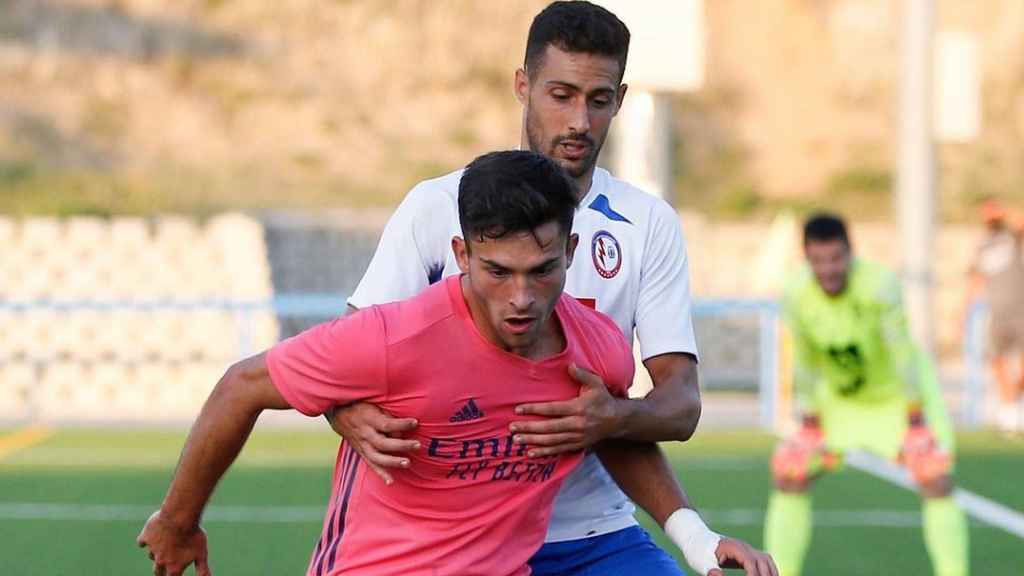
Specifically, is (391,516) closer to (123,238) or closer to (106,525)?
(106,525)

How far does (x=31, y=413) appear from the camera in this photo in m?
18.3

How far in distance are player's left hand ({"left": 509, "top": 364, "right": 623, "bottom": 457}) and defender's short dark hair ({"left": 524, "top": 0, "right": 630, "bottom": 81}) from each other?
3.04ft

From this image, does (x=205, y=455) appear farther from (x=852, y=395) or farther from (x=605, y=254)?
(x=852, y=395)

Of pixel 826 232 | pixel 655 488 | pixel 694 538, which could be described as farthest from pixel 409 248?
pixel 826 232

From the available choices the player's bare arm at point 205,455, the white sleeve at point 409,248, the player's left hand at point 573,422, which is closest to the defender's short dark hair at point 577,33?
the white sleeve at point 409,248

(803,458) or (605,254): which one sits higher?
(605,254)

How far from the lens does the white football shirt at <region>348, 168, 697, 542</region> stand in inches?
180

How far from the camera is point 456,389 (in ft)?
13.3

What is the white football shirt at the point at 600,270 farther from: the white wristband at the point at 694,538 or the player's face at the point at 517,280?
the player's face at the point at 517,280

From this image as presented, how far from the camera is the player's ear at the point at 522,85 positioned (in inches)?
192

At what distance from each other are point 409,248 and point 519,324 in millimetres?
673

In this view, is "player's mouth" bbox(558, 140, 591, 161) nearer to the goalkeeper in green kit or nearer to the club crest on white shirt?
the club crest on white shirt

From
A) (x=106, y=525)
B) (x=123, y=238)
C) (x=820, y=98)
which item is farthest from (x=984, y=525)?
(x=820, y=98)

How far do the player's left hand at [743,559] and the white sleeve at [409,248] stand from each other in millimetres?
958
